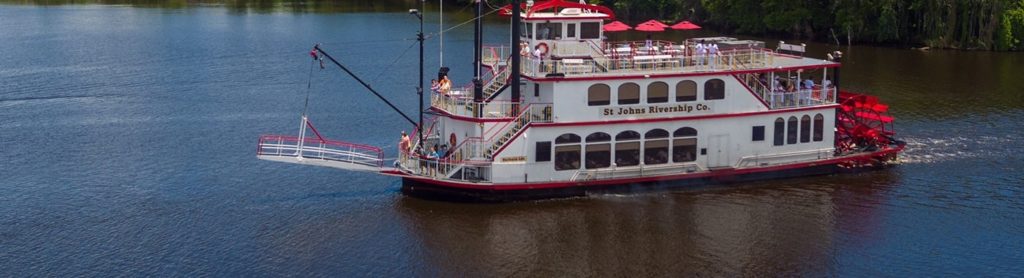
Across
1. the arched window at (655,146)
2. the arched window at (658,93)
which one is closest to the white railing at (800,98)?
the arched window at (658,93)

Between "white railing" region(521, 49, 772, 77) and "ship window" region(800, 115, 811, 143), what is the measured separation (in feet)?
8.50

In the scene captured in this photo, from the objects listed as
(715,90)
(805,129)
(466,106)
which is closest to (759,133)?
(805,129)

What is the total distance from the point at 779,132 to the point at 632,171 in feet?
20.2

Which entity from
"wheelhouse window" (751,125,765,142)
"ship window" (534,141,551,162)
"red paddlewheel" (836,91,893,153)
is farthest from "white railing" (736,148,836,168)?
"ship window" (534,141,551,162)

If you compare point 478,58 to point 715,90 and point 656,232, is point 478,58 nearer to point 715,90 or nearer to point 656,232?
point 715,90

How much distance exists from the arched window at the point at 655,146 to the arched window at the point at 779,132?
14.9 ft

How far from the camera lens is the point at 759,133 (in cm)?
4388

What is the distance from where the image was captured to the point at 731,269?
115 ft

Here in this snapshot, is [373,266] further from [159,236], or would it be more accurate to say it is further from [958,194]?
[958,194]

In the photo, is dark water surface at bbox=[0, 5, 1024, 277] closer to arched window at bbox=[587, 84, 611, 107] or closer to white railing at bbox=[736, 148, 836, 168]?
white railing at bbox=[736, 148, 836, 168]

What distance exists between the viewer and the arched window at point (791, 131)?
44.4 meters

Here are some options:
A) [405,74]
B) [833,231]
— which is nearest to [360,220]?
[833,231]

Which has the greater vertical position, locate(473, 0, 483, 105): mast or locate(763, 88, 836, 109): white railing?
locate(473, 0, 483, 105): mast

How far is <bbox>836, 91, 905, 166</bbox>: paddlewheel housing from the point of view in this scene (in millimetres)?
46156
